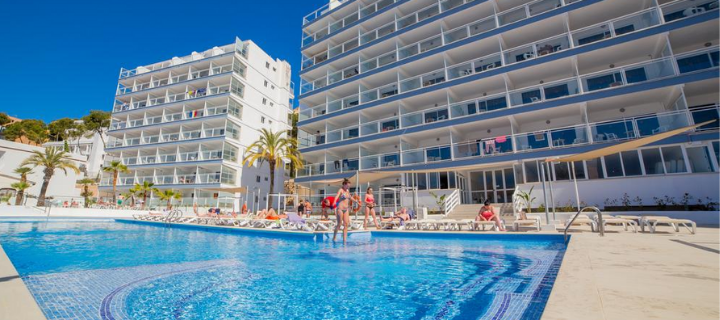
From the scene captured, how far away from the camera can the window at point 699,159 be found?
1252 centimetres

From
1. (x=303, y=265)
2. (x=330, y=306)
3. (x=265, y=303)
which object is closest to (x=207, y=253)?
(x=303, y=265)

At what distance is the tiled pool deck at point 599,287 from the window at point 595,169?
11858mm

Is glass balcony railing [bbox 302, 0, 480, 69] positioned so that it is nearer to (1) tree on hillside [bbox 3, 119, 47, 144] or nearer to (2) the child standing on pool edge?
(2) the child standing on pool edge

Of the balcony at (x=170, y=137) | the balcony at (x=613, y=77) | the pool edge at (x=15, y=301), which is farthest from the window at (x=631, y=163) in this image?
the balcony at (x=170, y=137)

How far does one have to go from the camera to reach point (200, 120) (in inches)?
1299

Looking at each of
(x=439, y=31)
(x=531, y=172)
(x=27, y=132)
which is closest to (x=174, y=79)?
(x=439, y=31)

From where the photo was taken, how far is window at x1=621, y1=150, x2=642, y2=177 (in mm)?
13914

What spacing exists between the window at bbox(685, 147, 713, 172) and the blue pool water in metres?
10.3

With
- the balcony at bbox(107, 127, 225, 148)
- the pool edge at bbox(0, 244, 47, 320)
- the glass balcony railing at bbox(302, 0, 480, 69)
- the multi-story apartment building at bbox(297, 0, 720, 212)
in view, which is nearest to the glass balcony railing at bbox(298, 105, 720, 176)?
the multi-story apartment building at bbox(297, 0, 720, 212)

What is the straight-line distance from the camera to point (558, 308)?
1957 mm

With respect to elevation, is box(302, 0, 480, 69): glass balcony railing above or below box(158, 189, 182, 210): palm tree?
above

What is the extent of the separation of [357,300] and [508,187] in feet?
56.9

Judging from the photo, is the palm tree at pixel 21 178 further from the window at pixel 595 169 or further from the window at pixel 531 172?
the window at pixel 595 169

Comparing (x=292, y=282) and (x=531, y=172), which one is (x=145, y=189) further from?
(x=531, y=172)
